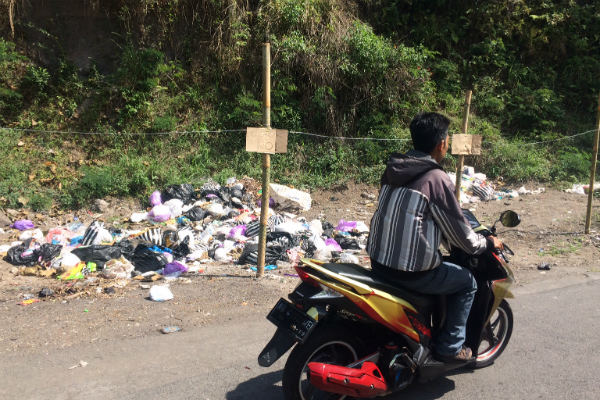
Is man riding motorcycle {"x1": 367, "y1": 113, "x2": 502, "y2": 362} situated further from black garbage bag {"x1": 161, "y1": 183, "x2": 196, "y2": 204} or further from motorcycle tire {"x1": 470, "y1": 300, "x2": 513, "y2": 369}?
black garbage bag {"x1": 161, "y1": 183, "x2": 196, "y2": 204}

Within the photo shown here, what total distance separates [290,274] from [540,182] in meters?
8.04

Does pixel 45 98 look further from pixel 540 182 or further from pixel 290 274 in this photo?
pixel 540 182

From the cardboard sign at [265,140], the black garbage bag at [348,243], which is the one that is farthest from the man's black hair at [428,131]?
the black garbage bag at [348,243]

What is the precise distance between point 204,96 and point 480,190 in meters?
6.50

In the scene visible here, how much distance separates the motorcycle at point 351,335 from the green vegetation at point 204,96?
7.04 meters

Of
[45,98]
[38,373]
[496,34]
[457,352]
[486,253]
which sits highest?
[496,34]

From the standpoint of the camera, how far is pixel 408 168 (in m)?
3.12

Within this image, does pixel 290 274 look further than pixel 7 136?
No

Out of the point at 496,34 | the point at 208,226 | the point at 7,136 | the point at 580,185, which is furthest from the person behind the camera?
the point at 496,34

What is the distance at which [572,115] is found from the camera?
14359mm

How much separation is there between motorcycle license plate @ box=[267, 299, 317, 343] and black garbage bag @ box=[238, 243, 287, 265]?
3.46 m

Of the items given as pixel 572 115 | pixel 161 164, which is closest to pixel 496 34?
pixel 572 115

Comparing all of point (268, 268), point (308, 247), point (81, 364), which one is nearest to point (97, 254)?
point (268, 268)

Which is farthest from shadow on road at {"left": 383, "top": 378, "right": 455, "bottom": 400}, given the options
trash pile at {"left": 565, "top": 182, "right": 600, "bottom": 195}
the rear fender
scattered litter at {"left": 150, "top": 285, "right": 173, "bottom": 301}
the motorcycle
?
trash pile at {"left": 565, "top": 182, "right": 600, "bottom": 195}
